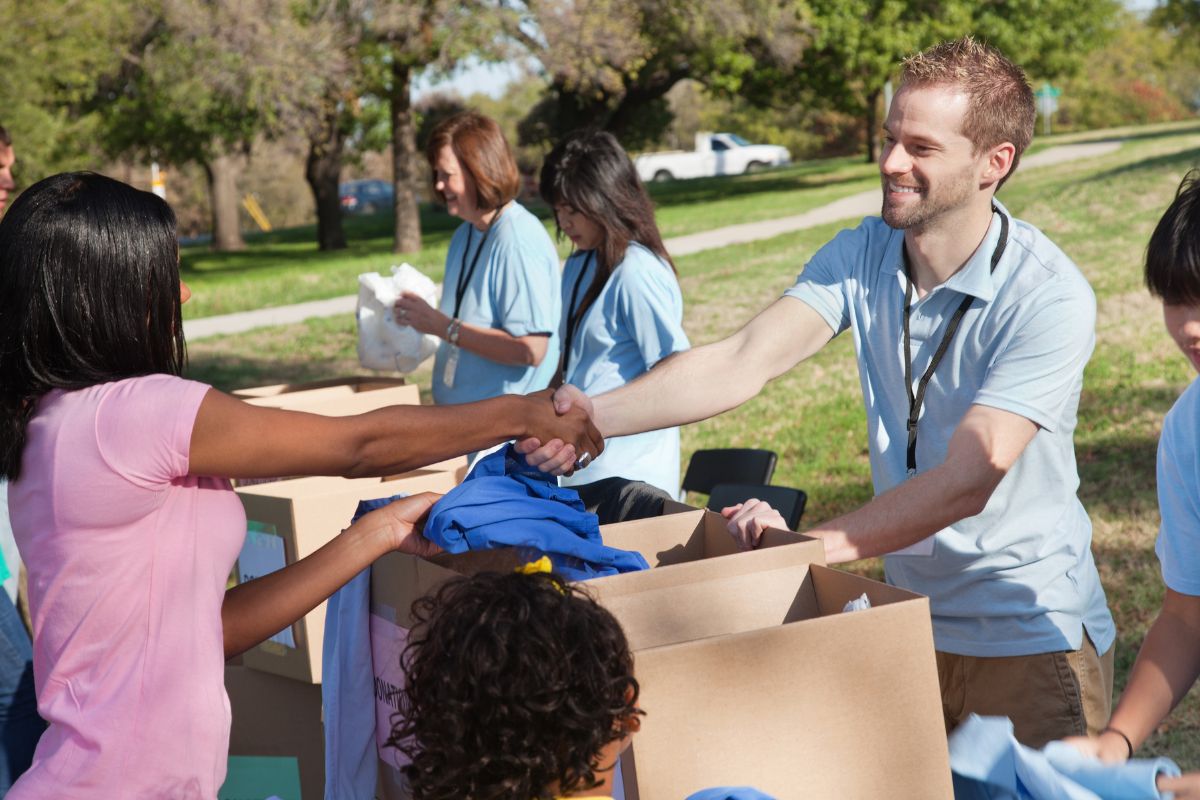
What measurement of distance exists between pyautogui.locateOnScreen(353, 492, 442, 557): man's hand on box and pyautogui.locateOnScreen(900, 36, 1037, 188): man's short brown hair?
1.30 m

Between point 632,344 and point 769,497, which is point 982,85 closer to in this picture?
point 632,344

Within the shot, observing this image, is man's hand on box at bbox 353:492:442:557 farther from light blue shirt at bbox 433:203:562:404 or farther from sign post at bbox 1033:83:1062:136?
sign post at bbox 1033:83:1062:136

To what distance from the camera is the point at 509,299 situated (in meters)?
4.47

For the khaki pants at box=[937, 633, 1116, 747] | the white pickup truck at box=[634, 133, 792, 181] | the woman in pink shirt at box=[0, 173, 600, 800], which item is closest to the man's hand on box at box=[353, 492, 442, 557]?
the woman in pink shirt at box=[0, 173, 600, 800]

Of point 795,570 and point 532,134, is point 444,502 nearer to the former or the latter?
point 795,570

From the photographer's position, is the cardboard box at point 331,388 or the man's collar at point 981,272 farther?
the cardboard box at point 331,388

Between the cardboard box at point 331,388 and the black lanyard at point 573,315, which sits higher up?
the black lanyard at point 573,315

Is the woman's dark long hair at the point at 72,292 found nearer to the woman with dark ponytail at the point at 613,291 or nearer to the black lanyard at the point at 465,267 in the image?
the woman with dark ponytail at the point at 613,291

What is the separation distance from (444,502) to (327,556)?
0.79 feet

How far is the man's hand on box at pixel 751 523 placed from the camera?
88.3 inches

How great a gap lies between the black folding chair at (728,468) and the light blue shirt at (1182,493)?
2.69m

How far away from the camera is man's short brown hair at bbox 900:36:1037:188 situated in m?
2.49

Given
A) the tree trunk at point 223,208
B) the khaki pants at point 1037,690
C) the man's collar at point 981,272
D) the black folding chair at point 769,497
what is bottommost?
the tree trunk at point 223,208

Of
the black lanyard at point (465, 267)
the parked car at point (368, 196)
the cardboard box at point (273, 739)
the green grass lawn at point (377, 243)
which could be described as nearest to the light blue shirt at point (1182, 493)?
the cardboard box at point (273, 739)
